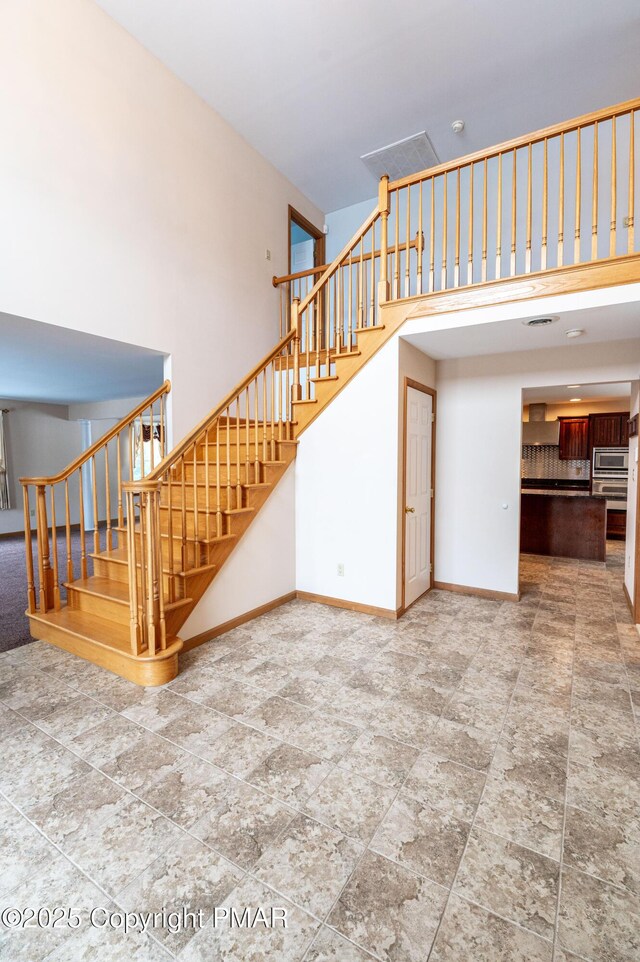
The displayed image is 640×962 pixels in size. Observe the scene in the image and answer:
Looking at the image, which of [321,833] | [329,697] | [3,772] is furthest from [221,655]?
[321,833]

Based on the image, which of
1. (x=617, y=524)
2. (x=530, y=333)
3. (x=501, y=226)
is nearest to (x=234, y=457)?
(x=530, y=333)

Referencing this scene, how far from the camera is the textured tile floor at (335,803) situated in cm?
127

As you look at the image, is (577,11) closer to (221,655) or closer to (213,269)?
(213,269)

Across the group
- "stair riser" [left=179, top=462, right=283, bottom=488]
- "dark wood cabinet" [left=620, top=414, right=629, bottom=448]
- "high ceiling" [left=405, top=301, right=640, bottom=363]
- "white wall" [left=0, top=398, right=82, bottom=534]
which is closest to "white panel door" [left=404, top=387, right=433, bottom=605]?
"high ceiling" [left=405, top=301, right=640, bottom=363]

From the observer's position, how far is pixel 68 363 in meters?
4.37

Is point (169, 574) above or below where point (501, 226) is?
below

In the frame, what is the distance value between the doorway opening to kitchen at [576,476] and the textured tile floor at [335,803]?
3.04 m

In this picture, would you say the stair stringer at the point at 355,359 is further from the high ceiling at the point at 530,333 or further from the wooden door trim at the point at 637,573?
the wooden door trim at the point at 637,573

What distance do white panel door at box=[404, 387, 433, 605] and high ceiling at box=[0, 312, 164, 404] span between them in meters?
2.51

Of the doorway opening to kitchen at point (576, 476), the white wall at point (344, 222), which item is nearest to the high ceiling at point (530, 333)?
the doorway opening to kitchen at point (576, 476)

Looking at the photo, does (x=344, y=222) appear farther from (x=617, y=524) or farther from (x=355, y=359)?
(x=617, y=524)

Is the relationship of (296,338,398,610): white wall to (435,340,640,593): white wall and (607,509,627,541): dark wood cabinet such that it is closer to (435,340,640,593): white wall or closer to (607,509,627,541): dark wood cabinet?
(435,340,640,593): white wall

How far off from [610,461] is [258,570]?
21.3ft

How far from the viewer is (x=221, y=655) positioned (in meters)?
3.05
